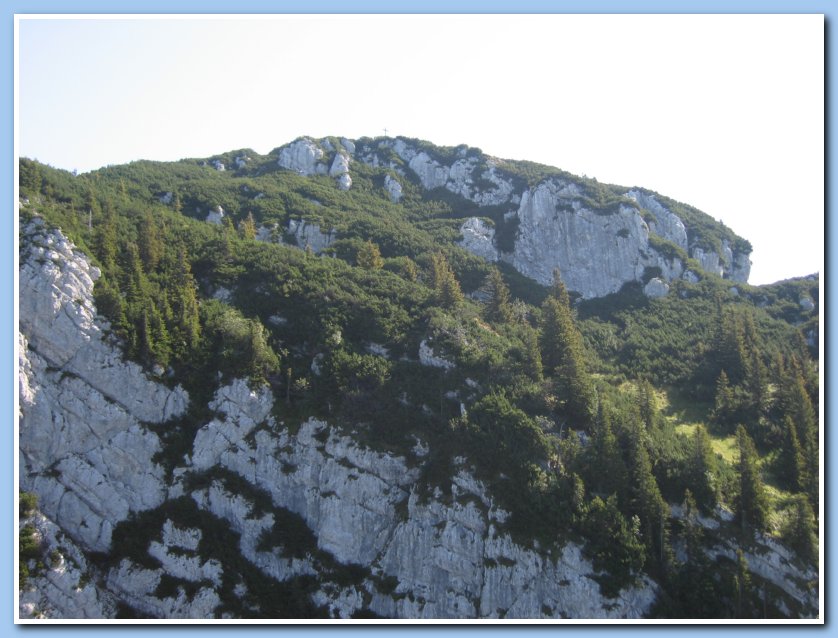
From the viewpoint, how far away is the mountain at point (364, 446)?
37844 mm

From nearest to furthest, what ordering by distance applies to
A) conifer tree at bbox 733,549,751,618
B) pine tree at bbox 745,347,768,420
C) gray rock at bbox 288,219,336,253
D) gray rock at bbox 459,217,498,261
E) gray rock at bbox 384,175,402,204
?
conifer tree at bbox 733,549,751,618
pine tree at bbox 745,347,768,420
gray rock at bbox 288,219,336,253
gray rock at bbox 459,217,498,261
gray rock at bbox 384,175,402,204

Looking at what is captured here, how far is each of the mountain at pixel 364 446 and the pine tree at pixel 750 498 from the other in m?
0.19

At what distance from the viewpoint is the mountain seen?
37844 mm

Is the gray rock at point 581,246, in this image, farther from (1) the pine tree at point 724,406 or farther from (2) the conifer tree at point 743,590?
(2) the conifer tree at point 743,590

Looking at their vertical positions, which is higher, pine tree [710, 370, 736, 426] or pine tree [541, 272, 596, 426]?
pine tree [541, 272, 596, 426]

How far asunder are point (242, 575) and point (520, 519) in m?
20.7

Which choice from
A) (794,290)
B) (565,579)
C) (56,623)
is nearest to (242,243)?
(56,623)

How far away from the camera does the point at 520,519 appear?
131ft

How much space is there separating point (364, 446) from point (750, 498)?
94.9 ft

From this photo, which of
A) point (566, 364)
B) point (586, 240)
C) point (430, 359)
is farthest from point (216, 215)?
point (566, 364)

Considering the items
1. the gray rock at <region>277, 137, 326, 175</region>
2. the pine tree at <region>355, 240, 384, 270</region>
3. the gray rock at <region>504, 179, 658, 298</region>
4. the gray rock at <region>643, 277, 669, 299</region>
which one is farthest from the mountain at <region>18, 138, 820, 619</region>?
the gray rock at <region>277, 137, 326, 175</region>

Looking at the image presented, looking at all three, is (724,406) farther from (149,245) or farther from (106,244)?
(106,244)

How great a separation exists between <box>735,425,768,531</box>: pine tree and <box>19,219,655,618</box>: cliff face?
9.24 metres

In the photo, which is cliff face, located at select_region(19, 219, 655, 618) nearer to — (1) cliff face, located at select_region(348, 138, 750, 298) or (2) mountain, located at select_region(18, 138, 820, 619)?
(2) mountain, located at select_region(18, 138, 820, 619)
